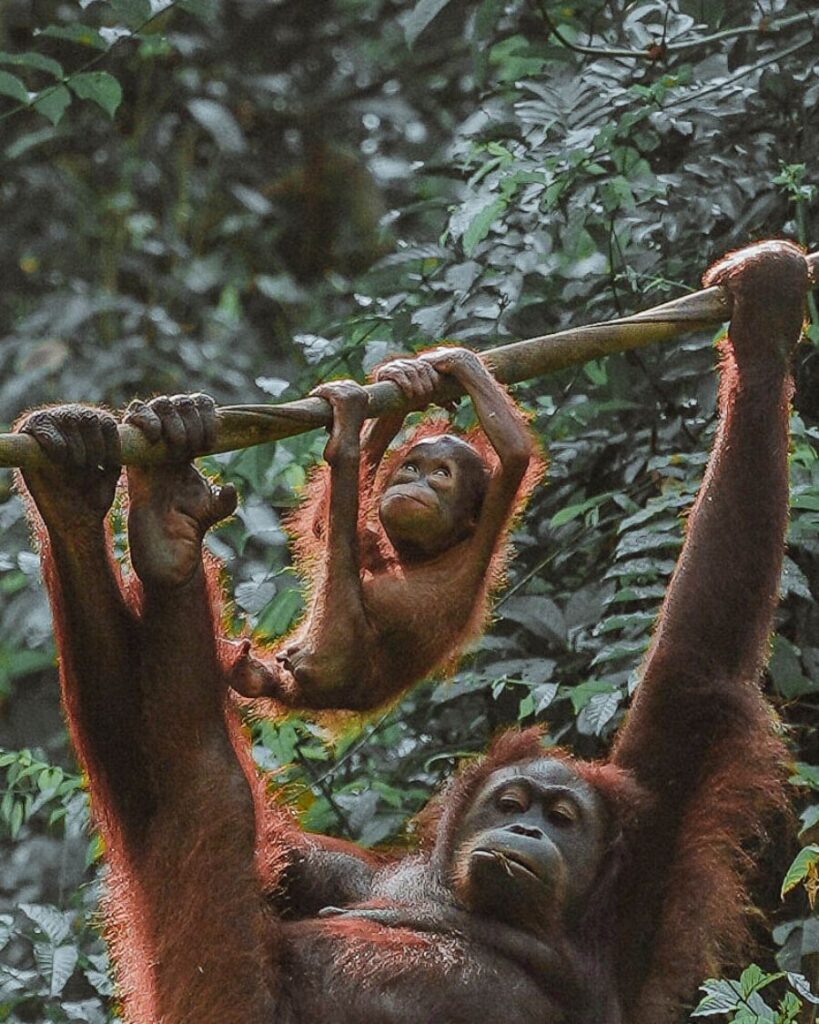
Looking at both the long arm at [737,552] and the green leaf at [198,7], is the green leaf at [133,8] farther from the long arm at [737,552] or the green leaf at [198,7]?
the long arm at [737,552]

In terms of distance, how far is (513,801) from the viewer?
4.02 metres

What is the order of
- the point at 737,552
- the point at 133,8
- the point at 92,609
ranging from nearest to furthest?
1. the point at 92,609
2. the point at 737,552
3. the point at 133,8

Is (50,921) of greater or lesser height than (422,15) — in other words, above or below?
below

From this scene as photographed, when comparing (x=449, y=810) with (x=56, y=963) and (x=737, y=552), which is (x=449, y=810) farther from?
(x=56, y=963)

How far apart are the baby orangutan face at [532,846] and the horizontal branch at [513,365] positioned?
82 centimetres

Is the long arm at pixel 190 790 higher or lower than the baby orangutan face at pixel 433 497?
lower

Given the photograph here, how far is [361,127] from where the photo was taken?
30.5 feet

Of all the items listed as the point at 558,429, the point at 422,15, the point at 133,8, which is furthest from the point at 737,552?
the point at 133,8

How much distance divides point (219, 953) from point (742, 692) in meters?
1.21

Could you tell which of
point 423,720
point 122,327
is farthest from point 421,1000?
point 122,327

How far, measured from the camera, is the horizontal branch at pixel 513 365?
350cm

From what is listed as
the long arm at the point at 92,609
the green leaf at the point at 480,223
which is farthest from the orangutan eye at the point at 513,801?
the green leaf at the point at 480,223

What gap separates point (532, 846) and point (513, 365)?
0.96 m

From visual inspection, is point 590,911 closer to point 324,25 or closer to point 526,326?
point 526,326
